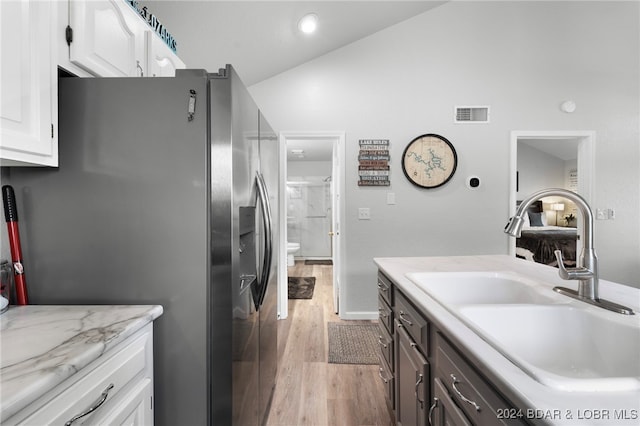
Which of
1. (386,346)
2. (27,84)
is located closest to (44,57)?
(27,84)

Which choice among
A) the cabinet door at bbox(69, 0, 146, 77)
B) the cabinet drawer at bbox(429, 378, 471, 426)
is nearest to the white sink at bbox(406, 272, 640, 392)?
the cabinet drawer at bbox(429, 378, 471, 426)

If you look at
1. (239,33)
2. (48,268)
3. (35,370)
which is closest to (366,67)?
(239,33)

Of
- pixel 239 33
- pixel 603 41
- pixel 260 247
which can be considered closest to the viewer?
pixel 260 247

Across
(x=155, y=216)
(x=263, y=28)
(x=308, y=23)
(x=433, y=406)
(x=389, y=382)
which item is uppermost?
(x=308, y=23)

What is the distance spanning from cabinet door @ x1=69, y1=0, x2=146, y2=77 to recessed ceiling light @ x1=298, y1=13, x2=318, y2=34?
1.41 meters

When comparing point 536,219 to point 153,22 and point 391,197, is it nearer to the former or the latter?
point 391,197

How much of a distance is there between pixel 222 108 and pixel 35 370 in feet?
2.87

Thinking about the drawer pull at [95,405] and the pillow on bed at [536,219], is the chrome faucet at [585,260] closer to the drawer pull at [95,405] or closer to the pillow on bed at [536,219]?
the drawer pull at [95,405]

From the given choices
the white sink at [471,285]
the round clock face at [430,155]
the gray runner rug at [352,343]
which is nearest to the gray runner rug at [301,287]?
the gray runner rug at [352,343]

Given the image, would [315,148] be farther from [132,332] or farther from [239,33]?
[132,332]

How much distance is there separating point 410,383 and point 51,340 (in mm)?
1251

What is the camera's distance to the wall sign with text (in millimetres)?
3023

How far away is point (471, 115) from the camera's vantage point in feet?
9.91

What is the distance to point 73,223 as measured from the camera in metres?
1.01
